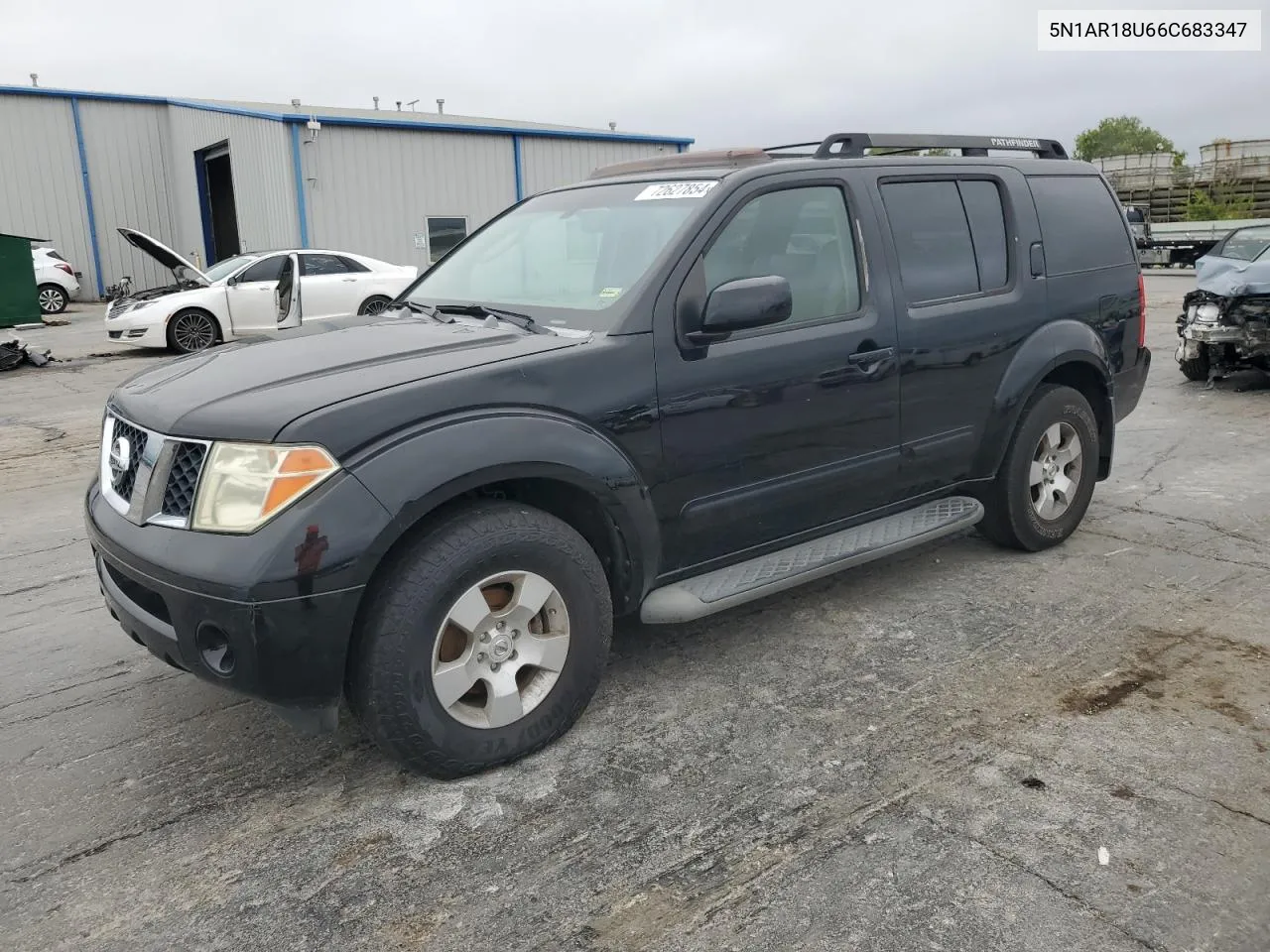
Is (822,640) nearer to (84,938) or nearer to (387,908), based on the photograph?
(387,908)

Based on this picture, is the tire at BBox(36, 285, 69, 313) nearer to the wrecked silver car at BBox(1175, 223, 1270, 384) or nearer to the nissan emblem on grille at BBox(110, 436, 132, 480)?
the wrecked silver car at BBox(1175, 223, 1270, 384)

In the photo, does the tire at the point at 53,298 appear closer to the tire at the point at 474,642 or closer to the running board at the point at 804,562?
the running board at the point at 804,562

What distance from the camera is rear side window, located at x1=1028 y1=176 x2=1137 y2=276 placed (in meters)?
4.84

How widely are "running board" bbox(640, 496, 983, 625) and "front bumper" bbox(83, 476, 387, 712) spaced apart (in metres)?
1.10

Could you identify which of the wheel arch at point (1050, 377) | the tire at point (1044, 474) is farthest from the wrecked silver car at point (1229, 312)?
the tire at point (1044, 474)

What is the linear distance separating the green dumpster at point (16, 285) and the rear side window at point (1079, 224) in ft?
41.9

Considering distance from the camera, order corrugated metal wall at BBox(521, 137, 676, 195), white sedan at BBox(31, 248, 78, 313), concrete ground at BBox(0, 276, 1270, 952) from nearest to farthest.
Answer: concrete ground at BBox(0, 276, 1270, 952) < white sedan at BBox(31, 248, 78, 313) < corrugated metal wall at BBox(521, 137, 676, 195)

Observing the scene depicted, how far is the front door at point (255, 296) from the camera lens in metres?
14.6

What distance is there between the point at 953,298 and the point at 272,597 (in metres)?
3.07

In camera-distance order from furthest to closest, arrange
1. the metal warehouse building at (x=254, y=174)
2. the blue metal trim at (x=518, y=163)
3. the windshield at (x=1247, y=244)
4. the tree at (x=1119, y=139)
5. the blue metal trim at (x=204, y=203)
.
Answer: the tree at (x=1119, y=139) → the blue metal trim at (x=204, y=203) → the blue metal trim at (x=518, y=163) → the metal warehouse building at (x=254, y=174) → the windshield at (x=1247, y=244)

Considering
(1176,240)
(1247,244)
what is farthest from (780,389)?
(1176,240)

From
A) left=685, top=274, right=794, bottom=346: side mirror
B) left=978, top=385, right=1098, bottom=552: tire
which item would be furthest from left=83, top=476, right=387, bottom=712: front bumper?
left=978, top=385, right=1098, bottom=552: tire

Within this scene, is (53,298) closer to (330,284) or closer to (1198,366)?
(330,284)

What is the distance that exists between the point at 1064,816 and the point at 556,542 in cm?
163
